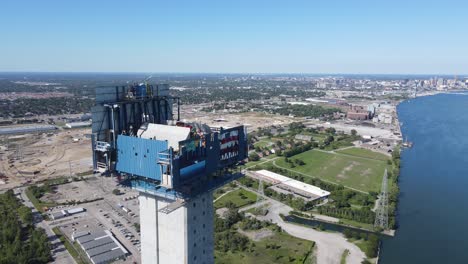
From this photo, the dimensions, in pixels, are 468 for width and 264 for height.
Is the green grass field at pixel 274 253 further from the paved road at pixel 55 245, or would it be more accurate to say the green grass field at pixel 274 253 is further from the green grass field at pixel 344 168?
the green grass field at pixel 344 168

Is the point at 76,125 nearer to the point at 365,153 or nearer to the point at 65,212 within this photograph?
the point at 65,212

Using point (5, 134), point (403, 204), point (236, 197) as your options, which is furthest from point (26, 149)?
point (403, 204)

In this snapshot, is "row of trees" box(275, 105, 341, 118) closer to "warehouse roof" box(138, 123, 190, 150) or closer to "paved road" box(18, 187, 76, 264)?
"paved road" box(18, 187, 76, 264)

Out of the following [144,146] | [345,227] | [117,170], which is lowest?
[345,227]

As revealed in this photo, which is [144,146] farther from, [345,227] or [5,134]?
[5,134]

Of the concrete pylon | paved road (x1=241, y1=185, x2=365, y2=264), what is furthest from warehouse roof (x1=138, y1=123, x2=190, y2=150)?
paved road (x1=241, y1=185, x2=365, y2=264)

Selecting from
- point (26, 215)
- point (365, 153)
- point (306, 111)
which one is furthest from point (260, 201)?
point (306, 111)
